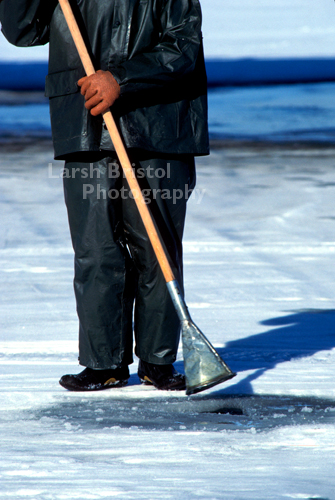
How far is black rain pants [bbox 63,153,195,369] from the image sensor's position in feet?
9.57

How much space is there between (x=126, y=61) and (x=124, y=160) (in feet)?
1.20

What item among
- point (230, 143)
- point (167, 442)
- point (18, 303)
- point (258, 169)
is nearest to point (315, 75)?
point (230, 143)

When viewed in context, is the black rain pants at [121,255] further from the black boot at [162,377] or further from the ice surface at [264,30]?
the ice surface at [264,30]

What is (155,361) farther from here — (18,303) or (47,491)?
(18,303)

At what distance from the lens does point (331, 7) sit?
4144 centimetres

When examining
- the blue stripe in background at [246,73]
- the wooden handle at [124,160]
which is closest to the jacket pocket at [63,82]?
the wooden handle at [124,160]

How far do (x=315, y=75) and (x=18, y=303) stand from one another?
23.6 metres

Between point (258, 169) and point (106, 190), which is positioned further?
point (258, 169)

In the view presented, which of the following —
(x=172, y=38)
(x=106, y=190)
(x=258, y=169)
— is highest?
(x=172, y=38)

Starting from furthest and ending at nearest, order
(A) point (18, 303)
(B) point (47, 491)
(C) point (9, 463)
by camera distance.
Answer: (A) point (18, 303) < (C) point (9, 463) < (B) point (47, 491)

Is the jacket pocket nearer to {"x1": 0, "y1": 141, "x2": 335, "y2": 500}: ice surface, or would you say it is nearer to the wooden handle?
the wooden handle

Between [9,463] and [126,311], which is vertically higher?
[126,311]

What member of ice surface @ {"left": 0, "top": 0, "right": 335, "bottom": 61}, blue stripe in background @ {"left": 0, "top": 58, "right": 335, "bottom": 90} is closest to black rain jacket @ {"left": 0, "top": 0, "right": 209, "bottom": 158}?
blue stripe in background @ {"left": 0, "top": 58, "right": 335, "bottom": 90}

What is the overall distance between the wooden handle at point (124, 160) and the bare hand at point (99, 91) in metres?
0.03
